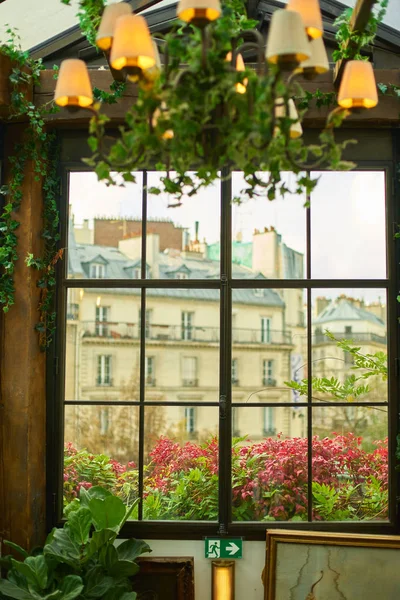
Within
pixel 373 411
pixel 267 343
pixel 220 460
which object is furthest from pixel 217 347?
pixel 373 411

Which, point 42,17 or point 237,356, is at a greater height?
point 42,17

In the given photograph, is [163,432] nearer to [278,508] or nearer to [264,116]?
[278,508]

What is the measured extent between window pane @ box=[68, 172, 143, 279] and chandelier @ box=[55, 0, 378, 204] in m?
2.12

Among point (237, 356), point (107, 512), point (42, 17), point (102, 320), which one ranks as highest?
point (42, 17)

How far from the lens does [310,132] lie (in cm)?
477

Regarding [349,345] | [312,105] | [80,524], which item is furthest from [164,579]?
[312,105]

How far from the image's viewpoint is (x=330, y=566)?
436cm

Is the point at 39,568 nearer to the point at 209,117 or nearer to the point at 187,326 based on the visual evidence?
the point at 187,326

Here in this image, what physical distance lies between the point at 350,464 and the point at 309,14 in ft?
→ 9.78

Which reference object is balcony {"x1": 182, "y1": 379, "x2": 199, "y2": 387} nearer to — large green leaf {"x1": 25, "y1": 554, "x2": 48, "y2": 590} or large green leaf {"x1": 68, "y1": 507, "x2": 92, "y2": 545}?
large green leaf {"x1": 68, "y1": 507, "x2": 92, "y2": 545}

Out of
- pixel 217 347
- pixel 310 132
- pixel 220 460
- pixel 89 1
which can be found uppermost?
pixel 89 1

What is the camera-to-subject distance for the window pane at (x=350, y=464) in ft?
15.4

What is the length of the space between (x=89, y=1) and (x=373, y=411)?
9.72 ft

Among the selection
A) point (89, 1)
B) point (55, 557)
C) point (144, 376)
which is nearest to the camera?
point (89, 1)
